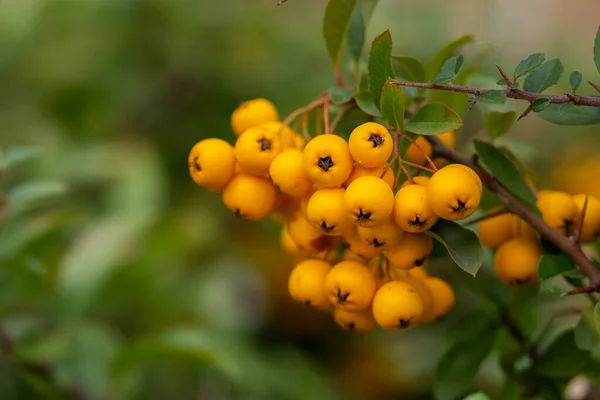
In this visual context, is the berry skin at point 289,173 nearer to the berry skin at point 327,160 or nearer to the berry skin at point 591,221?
the berry skin at point 327,160

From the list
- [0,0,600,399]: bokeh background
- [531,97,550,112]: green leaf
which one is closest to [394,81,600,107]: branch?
[531,97,550,112]: green leaf

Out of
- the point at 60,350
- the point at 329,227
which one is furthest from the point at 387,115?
the point at 60,350

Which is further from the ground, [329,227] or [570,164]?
[329,227]

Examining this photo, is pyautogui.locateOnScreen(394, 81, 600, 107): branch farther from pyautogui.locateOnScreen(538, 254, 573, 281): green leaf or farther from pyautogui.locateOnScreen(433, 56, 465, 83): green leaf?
pyautogui.locateOnScreen(538, 254, 573, 281): green leaf

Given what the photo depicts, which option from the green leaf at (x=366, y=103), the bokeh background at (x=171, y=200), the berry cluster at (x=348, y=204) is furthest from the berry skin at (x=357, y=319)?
the bokeh background at (x=171, y=200)

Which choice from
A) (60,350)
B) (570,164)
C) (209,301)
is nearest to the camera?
(60,350)

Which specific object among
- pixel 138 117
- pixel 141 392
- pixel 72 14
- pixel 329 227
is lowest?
pixel 141 392

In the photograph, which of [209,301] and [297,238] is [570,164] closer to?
[209,301]
